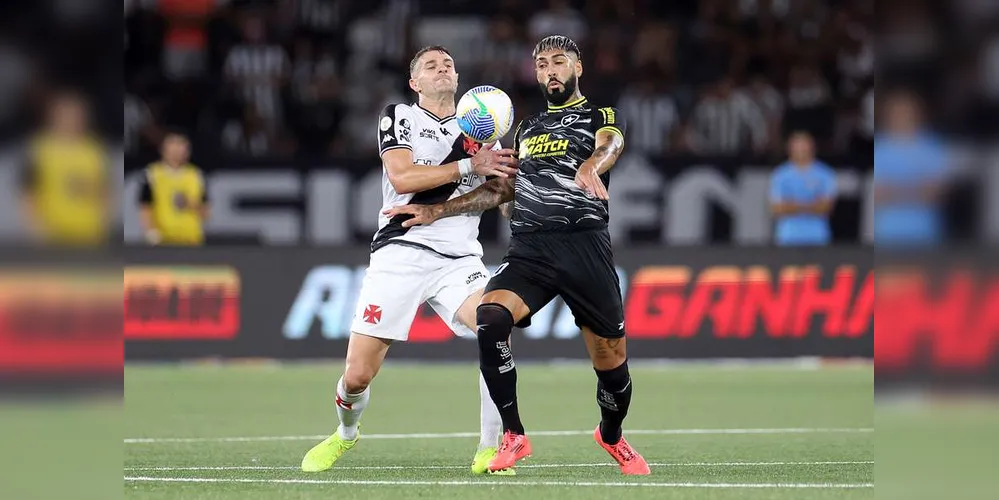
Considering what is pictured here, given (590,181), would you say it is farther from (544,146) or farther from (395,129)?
(395,129)

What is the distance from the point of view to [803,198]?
1647cm

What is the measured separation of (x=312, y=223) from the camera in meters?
17.7

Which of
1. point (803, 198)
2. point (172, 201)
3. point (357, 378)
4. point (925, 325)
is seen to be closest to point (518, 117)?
point (803, 198)

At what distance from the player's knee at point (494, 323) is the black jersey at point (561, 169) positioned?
19.7 inches

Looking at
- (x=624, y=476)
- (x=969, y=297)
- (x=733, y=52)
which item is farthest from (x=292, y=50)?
(x=969, y=297)

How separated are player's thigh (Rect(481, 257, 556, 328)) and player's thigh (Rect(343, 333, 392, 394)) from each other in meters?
0.72

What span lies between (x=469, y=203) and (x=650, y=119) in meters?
11.9

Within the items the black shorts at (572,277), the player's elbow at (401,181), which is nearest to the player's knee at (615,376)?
the black shorts at (572,277)

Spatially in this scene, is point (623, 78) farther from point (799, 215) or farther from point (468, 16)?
point (799, 215)

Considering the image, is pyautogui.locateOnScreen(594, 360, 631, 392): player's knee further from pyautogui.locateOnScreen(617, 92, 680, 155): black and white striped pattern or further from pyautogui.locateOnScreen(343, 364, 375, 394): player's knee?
pyautogui.locateOnScreen(617, 92, 680, 155): black and white striped pattern

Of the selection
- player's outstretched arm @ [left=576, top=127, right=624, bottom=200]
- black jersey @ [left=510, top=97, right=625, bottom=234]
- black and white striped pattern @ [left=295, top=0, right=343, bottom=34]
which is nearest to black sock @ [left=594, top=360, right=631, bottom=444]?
black jersey @ [left=510, top=97, right=625, bottom=234]

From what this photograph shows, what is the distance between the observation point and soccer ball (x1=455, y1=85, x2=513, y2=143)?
7777 mm

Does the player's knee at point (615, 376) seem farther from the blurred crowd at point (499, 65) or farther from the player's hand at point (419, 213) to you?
the blurred crowd at point (499, 65)

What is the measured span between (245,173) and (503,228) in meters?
3.27
